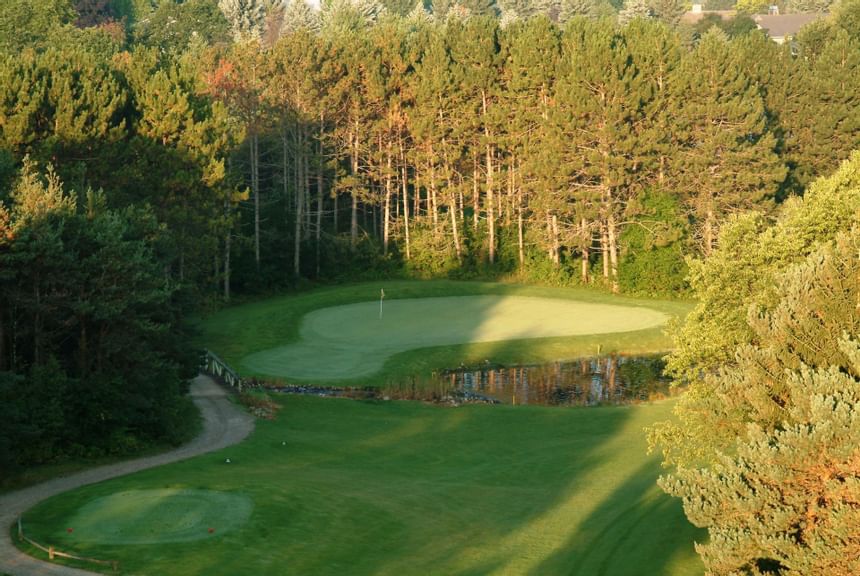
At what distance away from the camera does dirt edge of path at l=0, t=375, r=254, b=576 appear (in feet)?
89.8

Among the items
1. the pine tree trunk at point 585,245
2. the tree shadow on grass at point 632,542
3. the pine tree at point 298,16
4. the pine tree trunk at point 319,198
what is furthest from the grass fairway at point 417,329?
the pine tree at point 298,16

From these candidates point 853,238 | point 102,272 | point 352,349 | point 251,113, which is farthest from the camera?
point 251,113

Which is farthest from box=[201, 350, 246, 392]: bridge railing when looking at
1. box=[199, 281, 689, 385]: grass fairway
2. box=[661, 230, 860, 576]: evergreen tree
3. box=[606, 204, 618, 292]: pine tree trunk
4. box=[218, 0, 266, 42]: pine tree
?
box=[218, 0, 266, 42]: pine tree

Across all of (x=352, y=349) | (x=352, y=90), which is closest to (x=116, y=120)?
(x=352, y=349)

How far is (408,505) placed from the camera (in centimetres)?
3459

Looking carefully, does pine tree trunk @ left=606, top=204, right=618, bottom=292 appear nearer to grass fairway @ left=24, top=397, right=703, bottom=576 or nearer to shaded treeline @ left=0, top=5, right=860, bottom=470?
shaded treeline @ left=0, top=5, right=860, bottom=470

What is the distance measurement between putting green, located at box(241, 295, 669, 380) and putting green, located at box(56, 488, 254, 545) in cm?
2369

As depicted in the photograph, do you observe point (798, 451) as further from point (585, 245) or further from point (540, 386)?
point (585, 245)

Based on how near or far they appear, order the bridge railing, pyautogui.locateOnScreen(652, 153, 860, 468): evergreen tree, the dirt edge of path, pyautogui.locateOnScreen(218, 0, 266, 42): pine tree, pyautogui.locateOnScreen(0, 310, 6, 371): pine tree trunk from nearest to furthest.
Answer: the dirt edge of path → pyautogui.locateOnScreen(652, 153, 860, 468): evergreen tree → pyautogui.locateOnScreen(0, 310, 6, 371): pine tree trunk → the bridge railing → pyautogui.locateOnScreen(218, 0, 266, 42): pine tree

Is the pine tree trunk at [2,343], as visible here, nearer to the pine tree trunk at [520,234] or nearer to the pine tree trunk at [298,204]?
the pine tree trunk at [298,204]

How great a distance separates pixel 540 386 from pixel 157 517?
30.5m

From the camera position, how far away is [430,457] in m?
43.0

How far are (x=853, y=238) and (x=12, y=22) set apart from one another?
3672 inches

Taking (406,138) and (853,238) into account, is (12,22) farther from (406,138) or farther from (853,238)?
(853,238)
